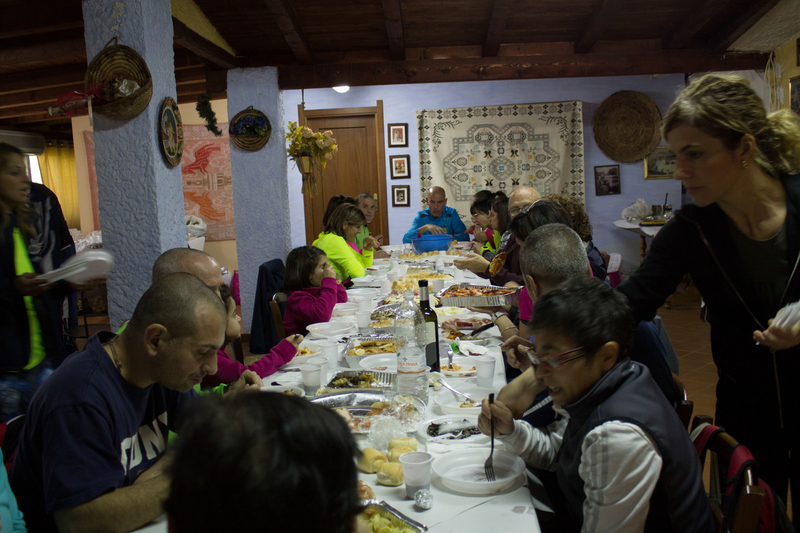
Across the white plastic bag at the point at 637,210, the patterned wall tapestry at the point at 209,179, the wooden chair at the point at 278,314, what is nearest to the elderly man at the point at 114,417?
the wooden chair at the point at 278,314

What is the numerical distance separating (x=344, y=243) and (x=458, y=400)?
10.1 ft

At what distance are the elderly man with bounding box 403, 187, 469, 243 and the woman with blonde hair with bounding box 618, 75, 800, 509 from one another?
5618 mm

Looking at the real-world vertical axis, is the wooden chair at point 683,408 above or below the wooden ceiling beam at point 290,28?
below

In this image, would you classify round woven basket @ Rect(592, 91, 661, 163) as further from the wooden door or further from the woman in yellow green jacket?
the woman in yellow green jacket

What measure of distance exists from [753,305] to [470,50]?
17.1ft

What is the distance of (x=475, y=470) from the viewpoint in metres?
1.40

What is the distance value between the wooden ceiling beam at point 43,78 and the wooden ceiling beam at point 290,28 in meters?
2.83

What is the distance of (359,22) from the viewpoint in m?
5.46

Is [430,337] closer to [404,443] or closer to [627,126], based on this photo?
[404,443]

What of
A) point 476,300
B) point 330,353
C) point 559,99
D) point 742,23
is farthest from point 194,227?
point 742,23

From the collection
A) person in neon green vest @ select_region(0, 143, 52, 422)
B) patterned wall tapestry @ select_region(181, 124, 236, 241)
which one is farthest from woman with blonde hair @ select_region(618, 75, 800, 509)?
patterned wall tapestry @ select_region(181, 124, 236, 241)

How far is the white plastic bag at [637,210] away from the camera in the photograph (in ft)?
26.0

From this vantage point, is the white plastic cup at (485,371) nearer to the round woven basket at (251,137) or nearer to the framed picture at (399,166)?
the round woven basket at (251,137)

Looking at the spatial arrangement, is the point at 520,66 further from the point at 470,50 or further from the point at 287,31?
the point at 287,31
